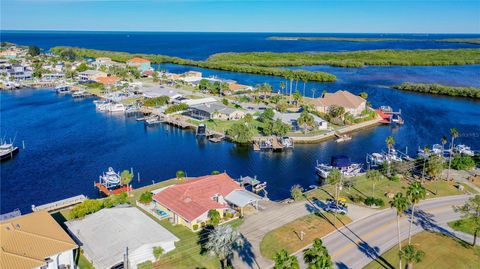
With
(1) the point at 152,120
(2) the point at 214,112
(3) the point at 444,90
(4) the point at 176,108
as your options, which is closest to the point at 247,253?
(2) the point at 214,112

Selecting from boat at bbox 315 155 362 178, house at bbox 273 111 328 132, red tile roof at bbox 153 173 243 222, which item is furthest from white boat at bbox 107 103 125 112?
red tile roof at bbox 153 173 243 222

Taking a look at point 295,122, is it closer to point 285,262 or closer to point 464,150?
point 464,150

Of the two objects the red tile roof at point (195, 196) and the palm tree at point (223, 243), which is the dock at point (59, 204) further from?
the palm tree at point (223, 243)

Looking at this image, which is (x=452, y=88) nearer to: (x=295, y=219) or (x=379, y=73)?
(x=379, y=73)

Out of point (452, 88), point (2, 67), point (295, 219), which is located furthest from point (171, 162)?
point (2, 67)

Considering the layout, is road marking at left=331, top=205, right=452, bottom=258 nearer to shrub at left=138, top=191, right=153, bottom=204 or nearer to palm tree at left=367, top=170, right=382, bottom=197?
palm tree at left=367, top=170, right=382, bottom=197
